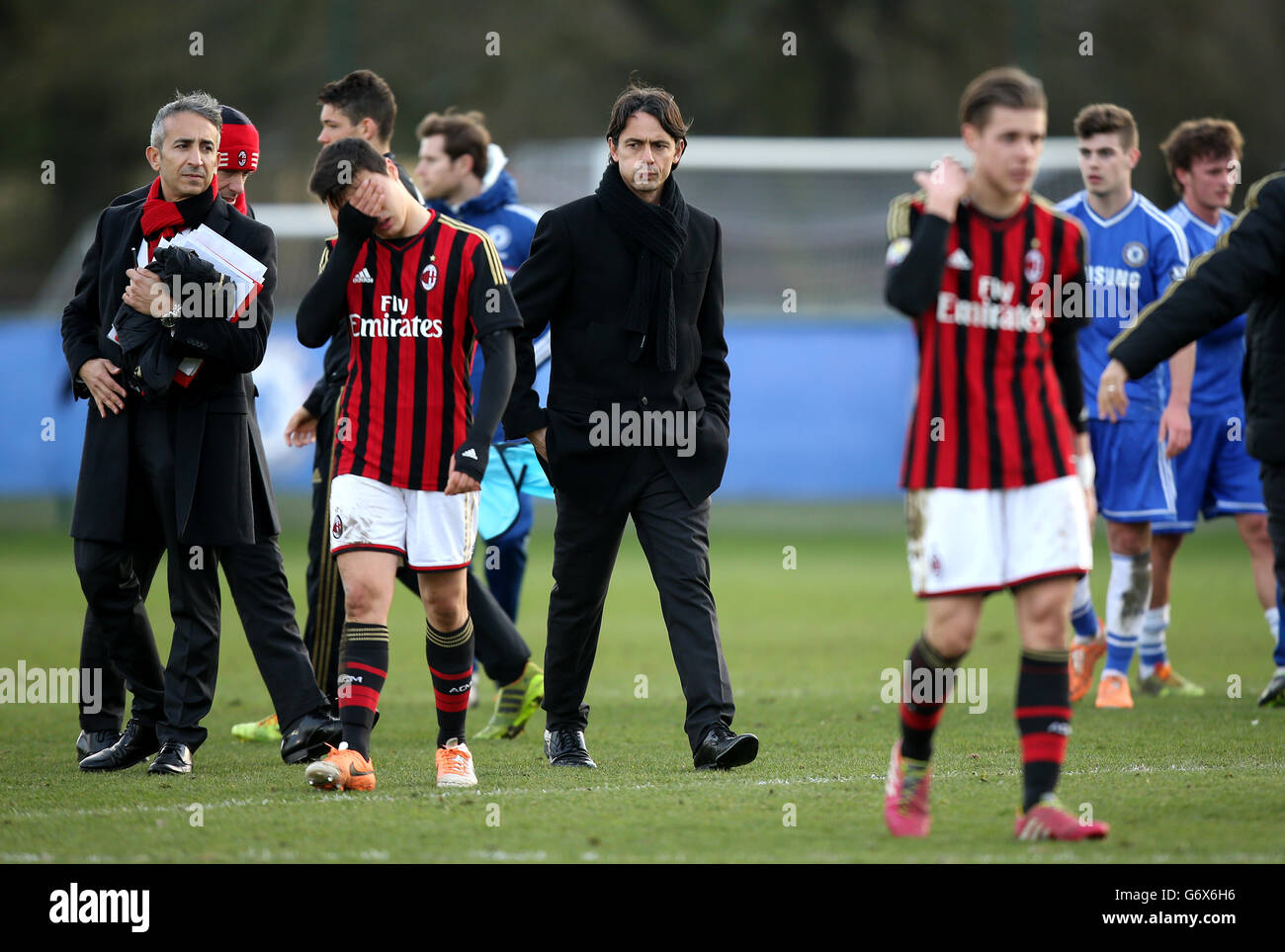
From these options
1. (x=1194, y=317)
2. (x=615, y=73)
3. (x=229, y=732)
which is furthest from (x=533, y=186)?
(x=1194, y=317)

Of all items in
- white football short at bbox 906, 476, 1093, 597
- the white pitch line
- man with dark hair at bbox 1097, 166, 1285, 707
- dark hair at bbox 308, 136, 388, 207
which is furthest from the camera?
dark hair at bbox 308, 136, 388, 207

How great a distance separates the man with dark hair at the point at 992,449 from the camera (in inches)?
183

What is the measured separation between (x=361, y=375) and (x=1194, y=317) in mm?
2803

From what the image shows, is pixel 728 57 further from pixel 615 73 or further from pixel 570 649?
pixel 570 649

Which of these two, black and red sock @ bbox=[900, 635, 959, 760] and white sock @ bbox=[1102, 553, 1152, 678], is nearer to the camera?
black and red sock @ bbox=[900, 635, 959, 760]

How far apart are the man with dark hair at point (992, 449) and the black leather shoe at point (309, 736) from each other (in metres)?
2.50

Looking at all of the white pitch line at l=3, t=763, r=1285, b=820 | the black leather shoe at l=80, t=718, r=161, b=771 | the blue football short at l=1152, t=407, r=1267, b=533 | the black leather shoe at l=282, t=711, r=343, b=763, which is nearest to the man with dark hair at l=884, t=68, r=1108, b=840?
the white pitch line at l=3, t=763, r=1285, b=820

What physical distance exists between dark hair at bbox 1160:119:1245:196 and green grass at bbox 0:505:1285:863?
2.78 m

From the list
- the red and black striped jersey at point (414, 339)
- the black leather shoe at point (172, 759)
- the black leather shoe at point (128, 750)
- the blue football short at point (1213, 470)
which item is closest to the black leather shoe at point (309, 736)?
the black leather shoe at point (172, 759)

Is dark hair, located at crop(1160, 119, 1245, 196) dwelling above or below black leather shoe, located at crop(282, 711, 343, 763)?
above

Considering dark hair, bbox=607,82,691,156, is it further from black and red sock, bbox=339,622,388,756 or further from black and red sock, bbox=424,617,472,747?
black and red sock, bbox=339,622,388,756

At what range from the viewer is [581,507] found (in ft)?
20.5

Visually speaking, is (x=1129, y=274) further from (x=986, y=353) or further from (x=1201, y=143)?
(x=986, y=353)

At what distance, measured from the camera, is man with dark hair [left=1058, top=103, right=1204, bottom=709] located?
27.1 feet
